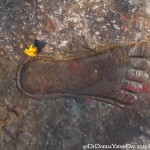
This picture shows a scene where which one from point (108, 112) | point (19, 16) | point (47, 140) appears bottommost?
point (47, 140)

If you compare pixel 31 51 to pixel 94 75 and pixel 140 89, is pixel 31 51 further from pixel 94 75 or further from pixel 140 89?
pixel 140 89

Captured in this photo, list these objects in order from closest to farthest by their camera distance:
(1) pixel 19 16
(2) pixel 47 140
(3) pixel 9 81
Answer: (2) pixel 47 140
(3) pixel 9 81
(1) pixel 19 16

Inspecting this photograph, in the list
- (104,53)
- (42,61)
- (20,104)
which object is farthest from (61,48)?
(20,104)

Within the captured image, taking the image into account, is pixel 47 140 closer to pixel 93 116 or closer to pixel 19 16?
pixel 93 116

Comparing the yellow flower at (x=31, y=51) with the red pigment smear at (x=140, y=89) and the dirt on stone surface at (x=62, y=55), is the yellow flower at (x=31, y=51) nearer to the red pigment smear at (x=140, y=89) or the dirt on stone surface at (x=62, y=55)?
the dirt on stone surface at (x=62, y=55)

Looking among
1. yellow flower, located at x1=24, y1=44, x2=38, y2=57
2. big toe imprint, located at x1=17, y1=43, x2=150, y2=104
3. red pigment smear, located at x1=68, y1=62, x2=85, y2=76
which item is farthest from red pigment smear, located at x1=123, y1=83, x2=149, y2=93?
yellow flower, located at x1=24, y1=44, x2=38, y2=57
